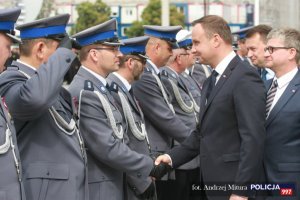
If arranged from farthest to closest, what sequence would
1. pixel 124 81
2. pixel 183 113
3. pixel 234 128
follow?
pixel 183 113
pixel 124 81
pixel 234 128

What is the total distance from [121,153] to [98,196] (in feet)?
1.12

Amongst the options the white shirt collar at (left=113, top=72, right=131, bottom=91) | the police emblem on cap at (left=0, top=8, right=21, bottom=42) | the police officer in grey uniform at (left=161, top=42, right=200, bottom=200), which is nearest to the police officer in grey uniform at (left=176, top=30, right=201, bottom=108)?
the police officer in grey uniform at (left=161, top=42, right=200, bottom=200)

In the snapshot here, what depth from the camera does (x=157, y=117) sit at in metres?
6.01

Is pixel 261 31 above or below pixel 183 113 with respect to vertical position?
above

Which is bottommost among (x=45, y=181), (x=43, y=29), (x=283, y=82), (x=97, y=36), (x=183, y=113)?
(x=183, y=113)

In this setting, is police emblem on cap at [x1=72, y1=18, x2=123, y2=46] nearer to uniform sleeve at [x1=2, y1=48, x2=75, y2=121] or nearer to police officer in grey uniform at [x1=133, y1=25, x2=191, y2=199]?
uniform sleeve at [x1=2, y1=48, x2=75, y2=121]

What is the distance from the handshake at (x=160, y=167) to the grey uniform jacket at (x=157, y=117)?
0.84 metres

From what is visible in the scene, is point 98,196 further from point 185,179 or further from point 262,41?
point 262,41

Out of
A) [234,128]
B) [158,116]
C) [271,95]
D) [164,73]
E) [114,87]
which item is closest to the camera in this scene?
[234,128]

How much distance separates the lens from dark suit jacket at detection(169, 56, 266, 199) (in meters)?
4.26

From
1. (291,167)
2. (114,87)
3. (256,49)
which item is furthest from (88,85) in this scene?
(256,49)

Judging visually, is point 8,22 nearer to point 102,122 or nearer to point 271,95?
point 102,122

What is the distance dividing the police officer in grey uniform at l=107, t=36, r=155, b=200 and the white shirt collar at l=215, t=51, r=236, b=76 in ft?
3.06

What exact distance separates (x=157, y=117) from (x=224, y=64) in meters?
1.56
